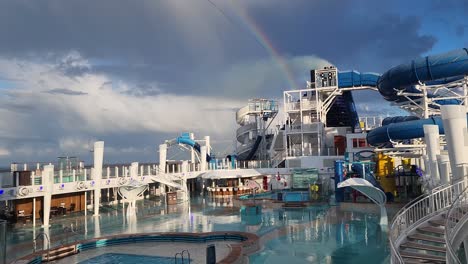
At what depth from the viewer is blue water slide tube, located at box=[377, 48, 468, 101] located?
65.3 feet

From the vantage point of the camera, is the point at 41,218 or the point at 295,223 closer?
the point at 295,223

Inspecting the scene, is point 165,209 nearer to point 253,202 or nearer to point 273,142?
point 253,202

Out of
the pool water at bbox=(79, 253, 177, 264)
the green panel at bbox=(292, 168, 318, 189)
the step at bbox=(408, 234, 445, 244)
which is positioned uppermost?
the green panel at bbox=(292, 168, 318, 189)

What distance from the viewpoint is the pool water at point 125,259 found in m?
14.4

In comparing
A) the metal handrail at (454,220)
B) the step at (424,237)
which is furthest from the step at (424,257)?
the metal handrail at (454,220)

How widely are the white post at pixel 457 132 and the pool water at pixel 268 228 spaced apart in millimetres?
4765

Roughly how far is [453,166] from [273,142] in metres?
39.5

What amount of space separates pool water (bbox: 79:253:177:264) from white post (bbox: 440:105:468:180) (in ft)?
32.8

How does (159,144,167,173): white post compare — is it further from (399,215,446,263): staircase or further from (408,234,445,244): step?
(408,234,445,244): step

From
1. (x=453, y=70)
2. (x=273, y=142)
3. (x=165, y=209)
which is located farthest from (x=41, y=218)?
(x=273, y=142)

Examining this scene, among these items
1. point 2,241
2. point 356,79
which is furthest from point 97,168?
point 356,79

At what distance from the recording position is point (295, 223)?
22391mm

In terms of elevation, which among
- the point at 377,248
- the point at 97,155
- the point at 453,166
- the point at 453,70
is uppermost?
the point at 453,70

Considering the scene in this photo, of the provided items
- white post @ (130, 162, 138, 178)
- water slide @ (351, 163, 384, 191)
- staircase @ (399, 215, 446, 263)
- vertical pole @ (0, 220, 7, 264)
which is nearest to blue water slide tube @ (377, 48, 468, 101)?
water slide @ (351, 163, 384, 191)
